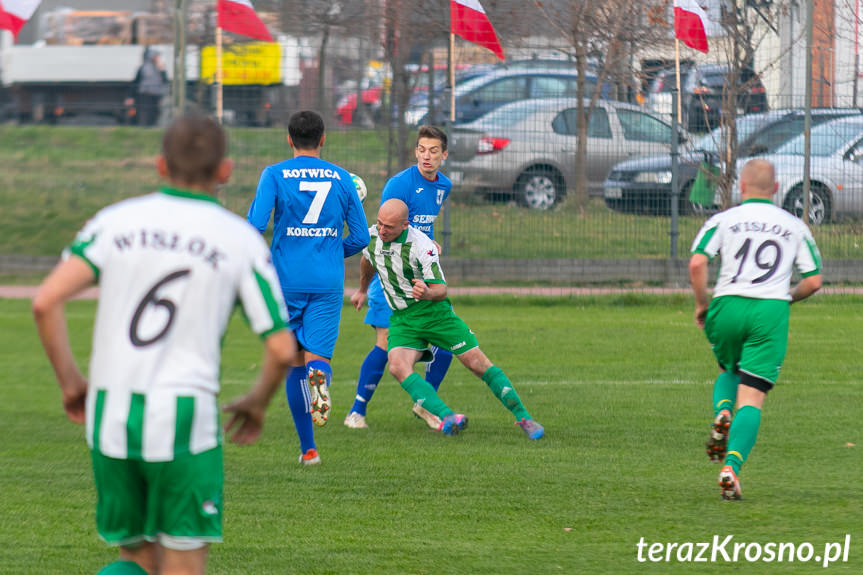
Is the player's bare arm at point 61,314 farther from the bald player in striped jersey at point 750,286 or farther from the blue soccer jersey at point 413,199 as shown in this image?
the blue soccer jersey at point 413,199

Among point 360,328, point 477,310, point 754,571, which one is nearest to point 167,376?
point 754,571

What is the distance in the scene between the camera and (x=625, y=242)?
1547cm

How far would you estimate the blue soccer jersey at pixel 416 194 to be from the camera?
840 cm

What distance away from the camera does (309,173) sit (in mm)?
6891

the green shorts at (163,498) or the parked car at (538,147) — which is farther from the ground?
A: the parked car at (538,147)

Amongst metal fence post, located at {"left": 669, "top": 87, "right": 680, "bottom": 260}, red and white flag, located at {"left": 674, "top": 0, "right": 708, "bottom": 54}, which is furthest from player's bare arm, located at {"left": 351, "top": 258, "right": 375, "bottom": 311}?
red and white flag, located at {"left": 674, "top": 0, "right": 708, "bottom": 54}

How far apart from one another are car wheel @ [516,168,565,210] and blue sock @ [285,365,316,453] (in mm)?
8547

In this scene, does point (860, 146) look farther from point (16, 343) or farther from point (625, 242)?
point (16, 343)

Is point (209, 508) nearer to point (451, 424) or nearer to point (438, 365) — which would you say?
point (451, 424)

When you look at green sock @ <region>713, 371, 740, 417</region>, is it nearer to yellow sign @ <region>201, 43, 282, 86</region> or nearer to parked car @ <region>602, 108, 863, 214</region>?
parked car @ <region>602, 108, 863, 214</region>

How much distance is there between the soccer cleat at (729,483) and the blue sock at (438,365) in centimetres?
286

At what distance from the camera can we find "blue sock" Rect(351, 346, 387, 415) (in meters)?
8.25

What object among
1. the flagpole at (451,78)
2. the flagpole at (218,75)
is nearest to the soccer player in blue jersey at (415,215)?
the flagpole at (451,78)

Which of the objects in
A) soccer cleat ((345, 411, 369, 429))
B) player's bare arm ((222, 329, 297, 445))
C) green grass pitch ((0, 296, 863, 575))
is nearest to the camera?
player's bare arm ((222, 329, 297, 445))
